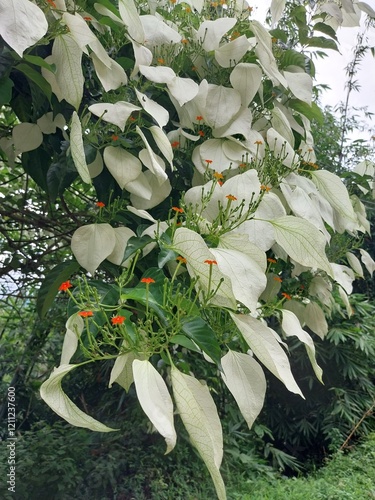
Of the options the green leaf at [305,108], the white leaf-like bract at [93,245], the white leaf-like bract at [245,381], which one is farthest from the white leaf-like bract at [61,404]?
the green leaf at [305,108]

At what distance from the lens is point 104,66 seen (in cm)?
70

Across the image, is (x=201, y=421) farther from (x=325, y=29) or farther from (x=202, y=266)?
(x=325, y=29)

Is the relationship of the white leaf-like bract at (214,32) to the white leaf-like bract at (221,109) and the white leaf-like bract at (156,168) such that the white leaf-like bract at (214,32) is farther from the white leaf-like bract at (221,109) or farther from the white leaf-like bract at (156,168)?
the white leaf-like bract at (156,168)

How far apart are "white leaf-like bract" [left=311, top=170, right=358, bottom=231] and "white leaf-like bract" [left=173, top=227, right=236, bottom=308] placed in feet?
1.09

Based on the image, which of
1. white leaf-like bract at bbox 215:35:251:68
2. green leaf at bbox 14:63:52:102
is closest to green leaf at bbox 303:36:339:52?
white leaf-like bract at bbox 215:35:251:68

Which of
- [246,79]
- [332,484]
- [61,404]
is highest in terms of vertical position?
A: [246,79]

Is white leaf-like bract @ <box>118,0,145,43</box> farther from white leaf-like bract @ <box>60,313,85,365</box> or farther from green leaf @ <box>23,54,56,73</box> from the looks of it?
white leaf-like bract @ <box>60,313,85,365</box>

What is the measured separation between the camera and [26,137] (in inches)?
31.6

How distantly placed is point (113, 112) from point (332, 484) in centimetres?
146

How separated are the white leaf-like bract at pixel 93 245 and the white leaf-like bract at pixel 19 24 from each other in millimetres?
230

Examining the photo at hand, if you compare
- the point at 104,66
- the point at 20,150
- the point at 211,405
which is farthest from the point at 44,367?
the point at 211,405

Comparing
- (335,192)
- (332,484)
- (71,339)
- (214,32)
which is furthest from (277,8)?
(332,484)

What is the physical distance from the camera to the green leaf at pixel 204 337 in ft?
1.64

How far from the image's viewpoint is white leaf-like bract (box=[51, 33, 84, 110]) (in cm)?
66
